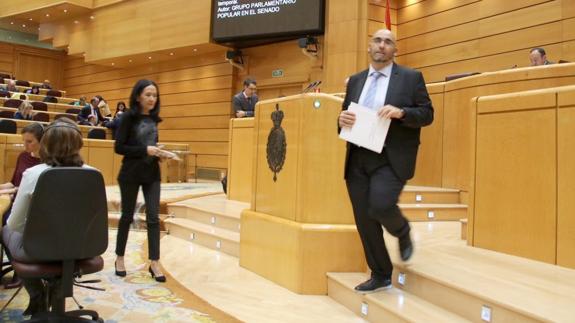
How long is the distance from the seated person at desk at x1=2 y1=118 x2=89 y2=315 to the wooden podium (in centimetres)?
131

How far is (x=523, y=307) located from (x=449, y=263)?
2.30 ft

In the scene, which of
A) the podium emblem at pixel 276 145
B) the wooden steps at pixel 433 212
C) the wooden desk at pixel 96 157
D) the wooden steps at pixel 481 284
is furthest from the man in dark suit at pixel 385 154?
the wooden desk at pixel 96 157

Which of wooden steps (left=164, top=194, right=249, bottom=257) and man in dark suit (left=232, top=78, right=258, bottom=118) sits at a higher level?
man in dark suit (left=232, top=78, right=258, bottom=118)

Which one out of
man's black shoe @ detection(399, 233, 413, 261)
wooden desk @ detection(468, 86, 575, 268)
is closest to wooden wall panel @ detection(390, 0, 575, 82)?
wooden desk @ detection(468, 86, 575, 268)

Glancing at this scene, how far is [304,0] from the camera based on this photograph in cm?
812

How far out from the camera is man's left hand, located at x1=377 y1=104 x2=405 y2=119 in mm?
2111

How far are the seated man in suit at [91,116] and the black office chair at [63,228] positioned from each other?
7.76m

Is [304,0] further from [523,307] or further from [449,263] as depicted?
[523,307]

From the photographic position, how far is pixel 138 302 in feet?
8.82

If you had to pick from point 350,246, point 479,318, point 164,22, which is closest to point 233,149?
point 350,246

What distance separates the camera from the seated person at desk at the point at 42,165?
202 centimetres

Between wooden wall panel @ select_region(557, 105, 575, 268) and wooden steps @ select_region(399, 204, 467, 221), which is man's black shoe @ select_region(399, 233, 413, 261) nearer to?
wooden wall panel @ select_region(557, 105, 575, 268)

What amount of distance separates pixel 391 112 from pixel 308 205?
3.43ft

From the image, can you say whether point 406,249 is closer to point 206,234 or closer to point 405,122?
point 405,122
